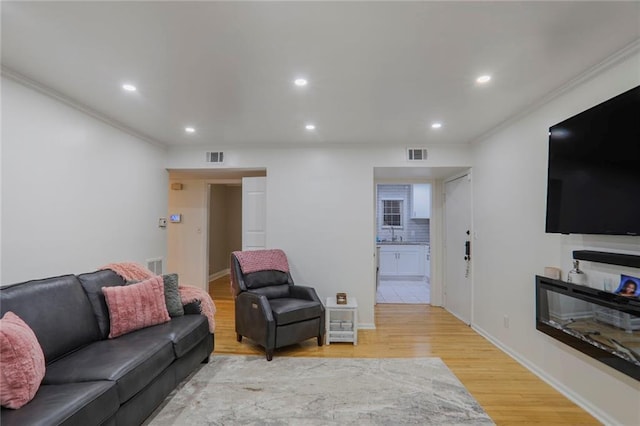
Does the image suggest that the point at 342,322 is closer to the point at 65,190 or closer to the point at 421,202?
the point at 65,190

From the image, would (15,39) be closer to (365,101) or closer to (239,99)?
(239,99)

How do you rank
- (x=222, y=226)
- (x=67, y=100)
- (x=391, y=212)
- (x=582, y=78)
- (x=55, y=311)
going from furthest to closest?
(x=391, y=212) → (x=222, y=226) → (x=67, y=100) → (x=582, y=78) → (x=55, y=311)

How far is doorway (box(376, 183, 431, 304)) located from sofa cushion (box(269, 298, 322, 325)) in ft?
7.90

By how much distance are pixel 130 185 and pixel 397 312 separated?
4.23 metres

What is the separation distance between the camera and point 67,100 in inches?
110

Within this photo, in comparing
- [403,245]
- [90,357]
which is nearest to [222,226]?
[403,245]

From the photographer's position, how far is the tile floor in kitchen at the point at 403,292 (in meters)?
5.56

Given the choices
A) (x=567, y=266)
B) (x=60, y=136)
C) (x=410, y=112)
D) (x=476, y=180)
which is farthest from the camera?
(x=476, y=180)

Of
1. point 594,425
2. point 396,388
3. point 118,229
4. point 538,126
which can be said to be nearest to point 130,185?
point 118,229

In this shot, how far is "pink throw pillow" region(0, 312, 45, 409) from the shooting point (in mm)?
1440

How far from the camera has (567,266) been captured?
2469mm

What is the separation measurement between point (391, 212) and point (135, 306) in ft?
22.0

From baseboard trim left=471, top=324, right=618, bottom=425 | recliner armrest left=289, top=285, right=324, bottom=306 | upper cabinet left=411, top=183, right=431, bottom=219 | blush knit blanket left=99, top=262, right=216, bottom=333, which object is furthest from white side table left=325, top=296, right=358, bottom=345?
upper cabinet left=411, top=183, right=431, bottom=219

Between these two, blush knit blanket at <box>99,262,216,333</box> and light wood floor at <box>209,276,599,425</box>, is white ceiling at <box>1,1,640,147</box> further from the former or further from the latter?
light wood floor at <box>209,276,599,425</box>
